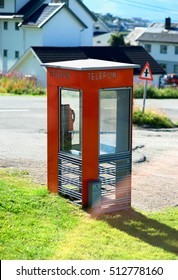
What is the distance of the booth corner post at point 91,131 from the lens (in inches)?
381

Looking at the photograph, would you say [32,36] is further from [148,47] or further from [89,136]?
[89,136]

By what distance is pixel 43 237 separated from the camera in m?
8.38

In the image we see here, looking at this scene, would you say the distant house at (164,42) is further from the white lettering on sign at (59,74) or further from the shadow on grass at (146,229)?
the shadow on grass at (146,229)

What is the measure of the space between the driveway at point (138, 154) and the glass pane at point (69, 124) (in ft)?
4.60

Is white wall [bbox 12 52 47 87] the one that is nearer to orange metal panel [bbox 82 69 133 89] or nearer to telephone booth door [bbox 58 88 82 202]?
telephone booth door [bbox 58 88 82 202]

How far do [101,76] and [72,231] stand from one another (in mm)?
2268

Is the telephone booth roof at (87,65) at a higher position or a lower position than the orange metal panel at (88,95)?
higher

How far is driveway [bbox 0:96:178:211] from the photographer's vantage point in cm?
1152

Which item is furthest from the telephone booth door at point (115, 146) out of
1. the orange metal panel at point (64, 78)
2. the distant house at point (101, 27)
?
the distant house at point (101, 27)

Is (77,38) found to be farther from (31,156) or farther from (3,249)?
(3,249)

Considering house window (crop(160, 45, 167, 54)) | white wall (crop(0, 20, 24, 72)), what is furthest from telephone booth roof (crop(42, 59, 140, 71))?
house window (crop(160, 45, 167, 54))

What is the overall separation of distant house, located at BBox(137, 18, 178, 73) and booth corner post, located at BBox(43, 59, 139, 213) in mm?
71711

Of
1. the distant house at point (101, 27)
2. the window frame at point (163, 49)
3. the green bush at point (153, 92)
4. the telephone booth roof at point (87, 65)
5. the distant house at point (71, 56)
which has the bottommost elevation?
the green bush at point (153, 92)

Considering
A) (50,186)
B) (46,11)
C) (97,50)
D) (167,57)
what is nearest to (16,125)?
(50,186)
